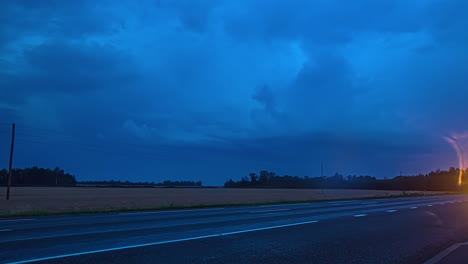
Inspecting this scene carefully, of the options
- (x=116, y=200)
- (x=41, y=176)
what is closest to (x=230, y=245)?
(x=116, y=200)

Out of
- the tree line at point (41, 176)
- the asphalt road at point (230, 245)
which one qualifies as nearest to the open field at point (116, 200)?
the asphalt road at point (230, 245)

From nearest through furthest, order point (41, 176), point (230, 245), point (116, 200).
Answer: point (230, 245) < point (116, 200) < point (41, 176)

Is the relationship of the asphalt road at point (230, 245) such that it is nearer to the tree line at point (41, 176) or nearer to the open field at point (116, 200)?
the open field at point (116, 200)

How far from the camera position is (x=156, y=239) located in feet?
36.3

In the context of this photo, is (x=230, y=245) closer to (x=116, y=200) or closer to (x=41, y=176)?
(x=116, y=200)

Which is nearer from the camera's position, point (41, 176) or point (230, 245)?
point (230, 245)

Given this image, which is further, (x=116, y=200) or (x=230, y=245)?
(x=116, y=200)

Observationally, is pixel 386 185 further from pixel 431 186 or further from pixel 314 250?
pixel 314 250

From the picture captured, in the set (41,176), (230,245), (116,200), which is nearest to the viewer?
(230,245)

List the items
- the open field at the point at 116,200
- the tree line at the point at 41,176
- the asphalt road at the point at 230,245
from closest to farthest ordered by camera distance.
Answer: the asphalt road at the point at 230,245, the open field at the point at 116,200, the tree line at the point at 41,176

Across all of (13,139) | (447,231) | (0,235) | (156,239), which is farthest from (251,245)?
(13,139)

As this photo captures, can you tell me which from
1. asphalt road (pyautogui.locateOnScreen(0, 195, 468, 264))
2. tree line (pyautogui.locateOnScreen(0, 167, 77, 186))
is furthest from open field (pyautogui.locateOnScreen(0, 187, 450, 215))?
tree line (pyautogui.locateOnScreen(0, 167, 77, 186))

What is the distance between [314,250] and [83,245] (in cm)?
583

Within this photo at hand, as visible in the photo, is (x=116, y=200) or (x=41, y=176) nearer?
(x=116, y=200)
